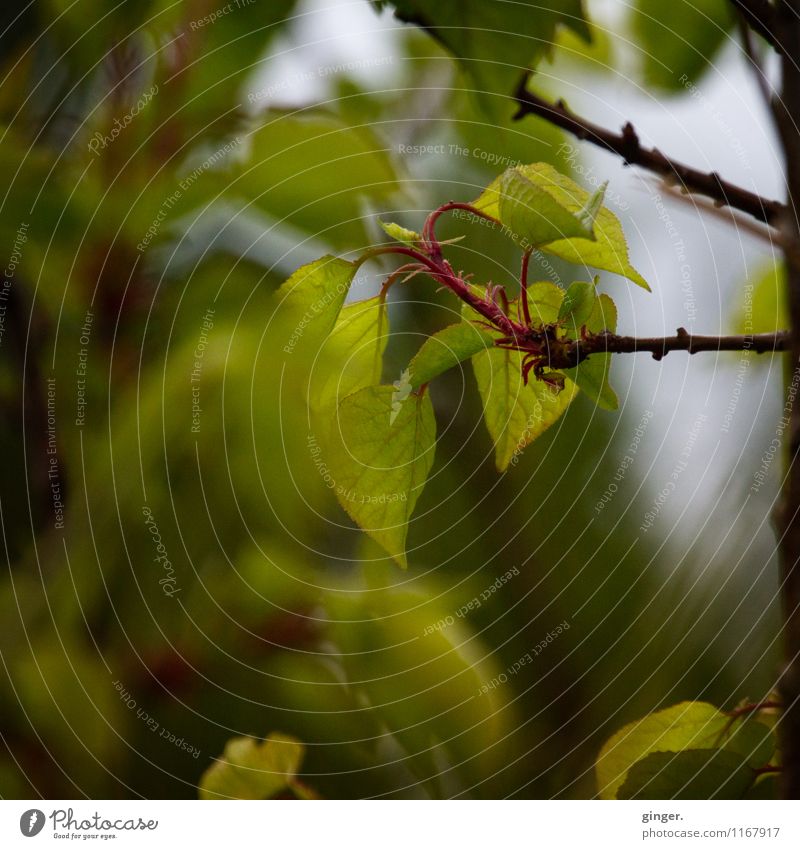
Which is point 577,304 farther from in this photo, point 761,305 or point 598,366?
point 761,305

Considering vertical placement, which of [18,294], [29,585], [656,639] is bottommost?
[656,639]

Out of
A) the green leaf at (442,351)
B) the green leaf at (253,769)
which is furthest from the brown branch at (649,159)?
the green leaf at (253,769)

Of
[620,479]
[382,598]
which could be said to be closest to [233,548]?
[382,598]

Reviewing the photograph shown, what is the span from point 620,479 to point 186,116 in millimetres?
248

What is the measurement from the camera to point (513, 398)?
0.88ft

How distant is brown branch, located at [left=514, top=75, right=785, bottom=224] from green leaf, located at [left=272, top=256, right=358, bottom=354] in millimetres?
104

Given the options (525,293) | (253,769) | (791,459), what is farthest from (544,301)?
(253,769)

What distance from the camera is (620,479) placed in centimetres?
37

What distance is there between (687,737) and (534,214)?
20 centimetres

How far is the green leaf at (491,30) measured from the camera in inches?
10.7

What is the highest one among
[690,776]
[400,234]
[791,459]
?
[400,234]

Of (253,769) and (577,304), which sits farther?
(253,769)

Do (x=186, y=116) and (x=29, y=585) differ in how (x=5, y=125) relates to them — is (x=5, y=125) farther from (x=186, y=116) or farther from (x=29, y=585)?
(x=29, y=585)

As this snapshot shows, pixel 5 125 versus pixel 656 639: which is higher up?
pixel 5 125
